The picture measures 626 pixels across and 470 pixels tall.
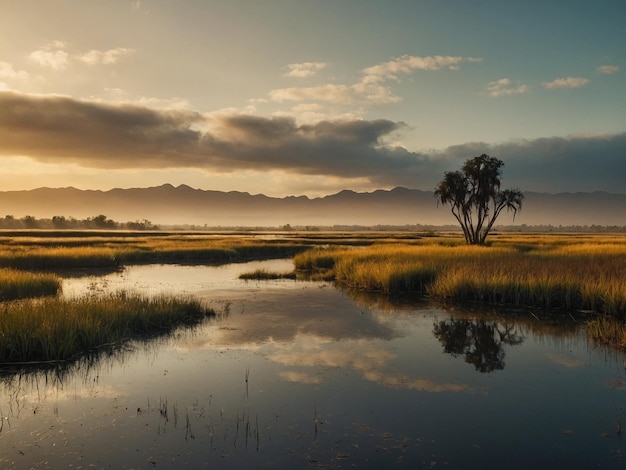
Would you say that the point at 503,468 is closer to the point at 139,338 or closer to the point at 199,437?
the point at 199,437

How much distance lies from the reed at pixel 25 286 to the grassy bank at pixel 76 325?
24.8 feet

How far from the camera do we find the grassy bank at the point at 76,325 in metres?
12.1

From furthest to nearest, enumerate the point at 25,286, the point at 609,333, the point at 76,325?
the point at 25,286 < the point at 609,333 < the point at 76,325

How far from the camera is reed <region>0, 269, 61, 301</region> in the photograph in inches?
894

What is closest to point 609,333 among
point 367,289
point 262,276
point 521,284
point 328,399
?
point 521,284

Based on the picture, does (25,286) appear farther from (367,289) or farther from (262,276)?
(367,289)

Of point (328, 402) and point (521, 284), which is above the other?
point (521, 284)

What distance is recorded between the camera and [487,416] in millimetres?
8516

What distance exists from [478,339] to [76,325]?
12896 mm

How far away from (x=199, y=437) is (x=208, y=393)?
2.15m

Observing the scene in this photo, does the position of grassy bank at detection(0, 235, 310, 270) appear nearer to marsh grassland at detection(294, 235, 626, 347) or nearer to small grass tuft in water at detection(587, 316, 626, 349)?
marsh grassland at detection(294, 235, 626, 347)

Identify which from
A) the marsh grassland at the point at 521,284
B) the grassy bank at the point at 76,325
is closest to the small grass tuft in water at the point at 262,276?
the marsh grassland at the point at 521,284

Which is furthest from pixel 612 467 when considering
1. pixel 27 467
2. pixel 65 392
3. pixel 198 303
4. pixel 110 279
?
pixel 110 279

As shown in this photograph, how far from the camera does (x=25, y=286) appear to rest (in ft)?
78.5
